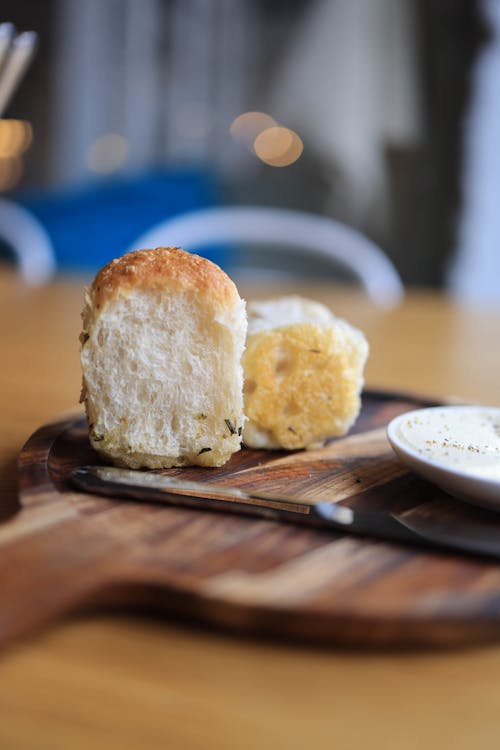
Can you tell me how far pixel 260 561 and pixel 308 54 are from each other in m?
5.11

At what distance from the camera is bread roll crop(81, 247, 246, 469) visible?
32.6 inches

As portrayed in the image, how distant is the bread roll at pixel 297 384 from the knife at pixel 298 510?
165 mm

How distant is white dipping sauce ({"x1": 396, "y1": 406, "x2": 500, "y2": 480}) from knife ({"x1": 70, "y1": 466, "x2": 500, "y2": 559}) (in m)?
0.06

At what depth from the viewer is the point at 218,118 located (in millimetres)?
5539

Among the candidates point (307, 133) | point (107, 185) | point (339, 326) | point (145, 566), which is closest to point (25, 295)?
point (339, 326)

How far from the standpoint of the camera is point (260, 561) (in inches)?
24.3

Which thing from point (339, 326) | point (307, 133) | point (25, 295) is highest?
point (307, 133)

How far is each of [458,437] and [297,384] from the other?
189 mm

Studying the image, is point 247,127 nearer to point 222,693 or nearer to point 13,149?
point 13,149

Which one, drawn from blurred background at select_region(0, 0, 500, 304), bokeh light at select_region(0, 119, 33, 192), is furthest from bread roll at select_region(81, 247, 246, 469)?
bokeh light at select_region(0, 119, 33, 192)

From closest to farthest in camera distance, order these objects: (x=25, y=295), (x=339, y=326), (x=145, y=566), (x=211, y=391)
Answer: (x=145, y=566) < (x=211, y=391) < (x=339, y=326) < (x=25, y=295)

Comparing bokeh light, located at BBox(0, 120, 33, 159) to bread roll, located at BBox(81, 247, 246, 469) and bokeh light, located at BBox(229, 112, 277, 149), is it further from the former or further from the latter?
bread roll, located at BBox(81, 247, 246, 469)

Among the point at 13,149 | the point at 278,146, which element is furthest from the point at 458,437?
the point at 13,149

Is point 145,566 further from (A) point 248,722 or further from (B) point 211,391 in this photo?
(B) point 211,391
